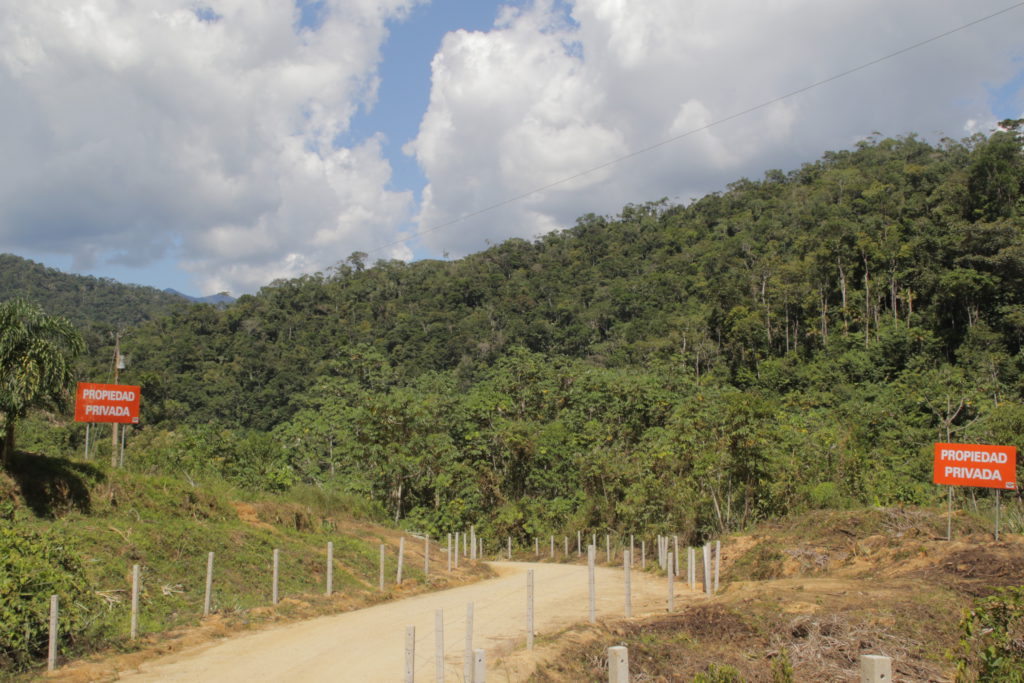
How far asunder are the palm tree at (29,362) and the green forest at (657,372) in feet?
28.1

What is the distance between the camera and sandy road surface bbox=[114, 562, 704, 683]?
9578 mm

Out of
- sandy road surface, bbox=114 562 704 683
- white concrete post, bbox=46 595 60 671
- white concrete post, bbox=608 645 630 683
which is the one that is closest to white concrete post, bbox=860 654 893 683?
white concrete post, bbox=608 645 630 683

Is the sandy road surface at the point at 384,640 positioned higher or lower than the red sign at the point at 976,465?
lower

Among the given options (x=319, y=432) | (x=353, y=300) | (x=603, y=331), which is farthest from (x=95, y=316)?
(x=319, y=432)

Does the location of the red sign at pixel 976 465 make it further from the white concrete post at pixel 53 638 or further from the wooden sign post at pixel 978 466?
the white concrete post at pixel 53 638

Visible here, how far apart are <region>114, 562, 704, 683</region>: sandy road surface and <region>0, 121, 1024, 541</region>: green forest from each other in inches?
431

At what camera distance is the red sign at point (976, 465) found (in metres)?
15.6

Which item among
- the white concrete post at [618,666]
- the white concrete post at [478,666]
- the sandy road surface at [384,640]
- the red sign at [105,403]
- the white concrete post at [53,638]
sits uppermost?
the red sign at [105,403]

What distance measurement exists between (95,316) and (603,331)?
312 ft

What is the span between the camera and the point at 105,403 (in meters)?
21.0

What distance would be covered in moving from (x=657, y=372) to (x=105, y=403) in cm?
3470

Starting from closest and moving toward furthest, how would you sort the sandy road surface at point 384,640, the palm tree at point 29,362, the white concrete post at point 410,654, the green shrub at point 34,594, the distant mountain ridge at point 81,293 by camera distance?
the white concrete post at point 410,654, the green shrub at point 34,594, the sandy road surface at point 384,640, the palm tree at point 29,362, the distant mountain ridge at point 81,293

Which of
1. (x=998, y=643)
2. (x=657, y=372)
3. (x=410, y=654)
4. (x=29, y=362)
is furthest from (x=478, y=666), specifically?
(x=657, y=372)

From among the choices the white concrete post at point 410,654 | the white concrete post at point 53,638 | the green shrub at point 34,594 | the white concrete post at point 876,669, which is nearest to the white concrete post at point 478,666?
the white concrete post at point 410,654
